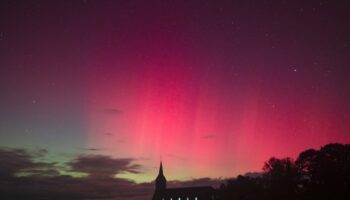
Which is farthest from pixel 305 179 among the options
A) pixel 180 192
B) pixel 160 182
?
pixel 160 182

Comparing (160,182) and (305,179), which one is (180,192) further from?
(305,179)

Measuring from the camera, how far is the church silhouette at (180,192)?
409ft

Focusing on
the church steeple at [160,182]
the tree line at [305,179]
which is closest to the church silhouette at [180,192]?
the church steeple at [160,182]

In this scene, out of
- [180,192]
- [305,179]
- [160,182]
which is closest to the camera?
[305,179]

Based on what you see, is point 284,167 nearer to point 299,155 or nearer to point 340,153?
point 299,155

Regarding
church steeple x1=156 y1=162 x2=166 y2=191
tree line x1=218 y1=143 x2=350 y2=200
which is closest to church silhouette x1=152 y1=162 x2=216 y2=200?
church steeple x1=156 y1=162 x2=166 y2=191

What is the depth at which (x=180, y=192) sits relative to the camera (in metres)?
135

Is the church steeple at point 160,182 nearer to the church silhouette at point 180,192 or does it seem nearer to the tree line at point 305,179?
the church silhouette at point 180,192

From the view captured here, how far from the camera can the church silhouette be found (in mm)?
124750

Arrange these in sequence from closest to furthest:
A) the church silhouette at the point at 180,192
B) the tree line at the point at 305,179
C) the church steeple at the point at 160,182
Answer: the tree line at the point at 305,179
the church silhouette at the point at 180,192
the church steeple at the point at 160,182

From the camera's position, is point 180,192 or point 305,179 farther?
point 180,192

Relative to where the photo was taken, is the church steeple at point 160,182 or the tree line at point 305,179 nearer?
the tree line at point 305,179

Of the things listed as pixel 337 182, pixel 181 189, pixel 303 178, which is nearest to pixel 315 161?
pixel 303 178

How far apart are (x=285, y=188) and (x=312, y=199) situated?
795 centimetres
